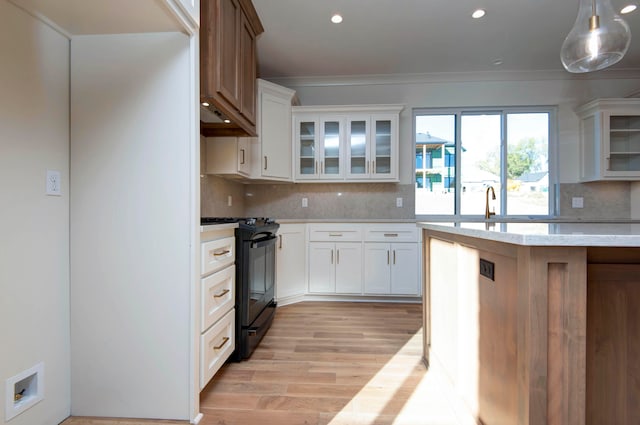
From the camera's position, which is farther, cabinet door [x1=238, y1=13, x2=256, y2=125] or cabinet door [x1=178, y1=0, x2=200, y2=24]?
cabinet door [x1=238, y1=13, x2=256, y2=125]

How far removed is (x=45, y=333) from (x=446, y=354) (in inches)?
74.6

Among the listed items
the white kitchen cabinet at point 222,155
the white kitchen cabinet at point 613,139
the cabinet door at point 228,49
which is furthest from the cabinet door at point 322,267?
the white kitchen cabinet at point 613,139

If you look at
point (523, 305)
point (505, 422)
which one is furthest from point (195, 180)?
point (505, 422)

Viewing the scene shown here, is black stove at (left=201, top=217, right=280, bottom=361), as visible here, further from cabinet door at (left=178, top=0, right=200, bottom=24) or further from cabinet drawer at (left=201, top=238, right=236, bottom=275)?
cabinet door at (left=178, top=0, right=200, bottom=24)

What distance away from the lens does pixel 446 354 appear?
5.12 ft

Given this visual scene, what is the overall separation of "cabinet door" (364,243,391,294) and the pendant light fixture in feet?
6.85

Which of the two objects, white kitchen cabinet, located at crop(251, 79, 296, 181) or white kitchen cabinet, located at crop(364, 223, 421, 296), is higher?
white kitchen cabinet, located at crop(251, 79, 296, 181)

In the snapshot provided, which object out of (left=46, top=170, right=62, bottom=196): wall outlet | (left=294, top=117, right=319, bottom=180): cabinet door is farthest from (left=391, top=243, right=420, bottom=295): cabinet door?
(left=46, top=170, right=62, bottom=196): wall outlet

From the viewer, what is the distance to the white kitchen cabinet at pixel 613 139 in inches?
124

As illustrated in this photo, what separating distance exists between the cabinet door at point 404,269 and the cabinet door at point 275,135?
4.75 feet

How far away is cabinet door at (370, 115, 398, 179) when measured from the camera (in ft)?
10.7

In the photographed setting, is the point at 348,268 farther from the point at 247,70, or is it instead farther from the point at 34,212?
the point at 34,212

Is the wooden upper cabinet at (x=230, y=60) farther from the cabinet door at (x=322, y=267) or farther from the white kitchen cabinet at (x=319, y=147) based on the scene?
the cabinet door at (x=322, y=267)

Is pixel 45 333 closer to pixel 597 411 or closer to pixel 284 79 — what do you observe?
pixel 597 411
